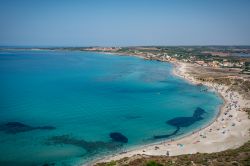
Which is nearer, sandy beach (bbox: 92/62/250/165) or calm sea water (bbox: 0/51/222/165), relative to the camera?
sandy beach (bbox: 92/62/250/165)

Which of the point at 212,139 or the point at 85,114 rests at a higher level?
the point at 85,114

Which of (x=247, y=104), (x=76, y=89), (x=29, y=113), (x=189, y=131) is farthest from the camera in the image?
(x=76, y=89)

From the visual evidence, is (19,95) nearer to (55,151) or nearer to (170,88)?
(55,151)

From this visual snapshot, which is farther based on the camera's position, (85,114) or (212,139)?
(85,114)

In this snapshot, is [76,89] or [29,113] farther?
[76,89]

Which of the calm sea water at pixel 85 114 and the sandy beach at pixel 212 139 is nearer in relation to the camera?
the sandy beach at pixel 212 139

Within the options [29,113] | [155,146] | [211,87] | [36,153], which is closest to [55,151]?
[36,153]

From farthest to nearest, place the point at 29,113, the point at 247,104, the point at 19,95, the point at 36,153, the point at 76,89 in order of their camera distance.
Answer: the point at 76,89, the point at 19,95, the point at 247,104, the point at 29,113, the point at 36,153
